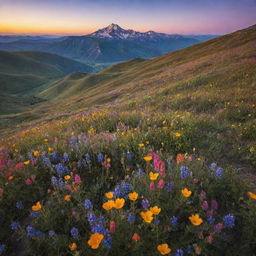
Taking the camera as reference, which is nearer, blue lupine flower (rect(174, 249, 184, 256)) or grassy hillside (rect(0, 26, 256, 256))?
blue lupine flower (rect(174, 249, 184, 256))

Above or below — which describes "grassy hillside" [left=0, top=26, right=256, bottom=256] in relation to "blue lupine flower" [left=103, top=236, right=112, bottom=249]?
below

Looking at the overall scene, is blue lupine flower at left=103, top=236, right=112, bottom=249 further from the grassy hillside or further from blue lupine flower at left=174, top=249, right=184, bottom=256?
blue lupine flower at left=174, top=249, right=184, bottom=256

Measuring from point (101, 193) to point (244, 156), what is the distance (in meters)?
3.46

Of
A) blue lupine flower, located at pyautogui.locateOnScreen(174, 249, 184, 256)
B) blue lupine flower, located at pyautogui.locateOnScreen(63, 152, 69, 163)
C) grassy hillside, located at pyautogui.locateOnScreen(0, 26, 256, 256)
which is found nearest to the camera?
blue lupine flower, located at pyautogui.locateOnScreen(174, 249, 184, 256)

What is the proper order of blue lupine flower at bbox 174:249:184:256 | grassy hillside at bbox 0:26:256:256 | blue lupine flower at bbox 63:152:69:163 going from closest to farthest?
blue lupine flower at bbox 174:249:184:256 < grassy hillside at bbox 0:26:256:256 < blue lupine flower at bbox 63:152:69:163

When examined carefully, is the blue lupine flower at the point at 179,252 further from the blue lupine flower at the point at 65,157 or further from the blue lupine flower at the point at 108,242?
the blue lupine flower at the point at 65,157

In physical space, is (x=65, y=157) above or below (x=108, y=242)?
below

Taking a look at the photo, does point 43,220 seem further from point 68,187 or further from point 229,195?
point 229,195

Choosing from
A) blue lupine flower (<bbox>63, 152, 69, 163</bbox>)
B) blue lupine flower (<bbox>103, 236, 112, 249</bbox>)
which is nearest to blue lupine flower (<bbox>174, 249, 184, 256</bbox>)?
blue lupine flower (<bbox>103, 236, 112, 249</bbox>)

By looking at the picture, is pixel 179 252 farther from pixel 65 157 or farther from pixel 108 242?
pixel 65 157

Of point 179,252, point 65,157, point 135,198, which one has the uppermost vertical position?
point 135,198

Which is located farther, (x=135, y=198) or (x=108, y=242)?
(x=135, y=198)

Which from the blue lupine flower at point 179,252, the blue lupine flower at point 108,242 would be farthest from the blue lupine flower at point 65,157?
the blue lupine flower at point 179,252

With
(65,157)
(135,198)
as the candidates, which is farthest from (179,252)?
(65,157)
